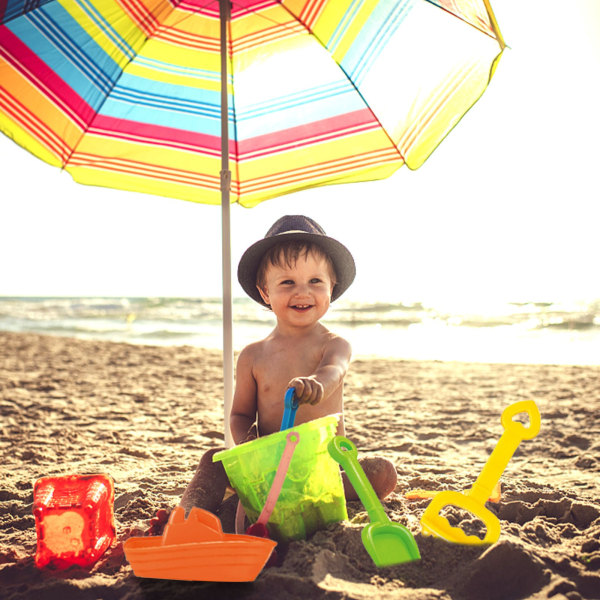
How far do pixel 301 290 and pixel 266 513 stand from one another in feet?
2.56

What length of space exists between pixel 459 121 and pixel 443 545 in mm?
1479

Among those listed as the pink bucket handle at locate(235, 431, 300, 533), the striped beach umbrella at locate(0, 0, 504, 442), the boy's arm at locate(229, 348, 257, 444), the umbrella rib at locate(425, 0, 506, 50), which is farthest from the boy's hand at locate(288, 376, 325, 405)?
the umbrella rib at locate(425, 0, 506, 50)

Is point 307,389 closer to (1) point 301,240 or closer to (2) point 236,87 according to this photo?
(1) point 301,240

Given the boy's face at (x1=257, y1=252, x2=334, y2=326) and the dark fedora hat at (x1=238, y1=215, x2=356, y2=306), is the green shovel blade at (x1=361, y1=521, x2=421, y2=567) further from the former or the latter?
the dark fedora hat at (x1=238, y1=215, x2=356, y2=306)

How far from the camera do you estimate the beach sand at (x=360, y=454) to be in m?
1.34

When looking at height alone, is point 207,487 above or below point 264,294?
below

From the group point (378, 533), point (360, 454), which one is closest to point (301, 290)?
point (378, 533)

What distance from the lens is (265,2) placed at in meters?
2.18

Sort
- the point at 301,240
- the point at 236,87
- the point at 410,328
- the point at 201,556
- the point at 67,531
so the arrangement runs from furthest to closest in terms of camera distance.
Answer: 1. the point at 410,328
2. the point at 236,87
3. the point at 301,240
4. the point at 67,531
5. the point at 201,556

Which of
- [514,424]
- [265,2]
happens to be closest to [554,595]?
[514,424]

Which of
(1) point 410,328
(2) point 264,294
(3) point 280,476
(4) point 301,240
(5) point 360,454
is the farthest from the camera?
(1) point 410,328

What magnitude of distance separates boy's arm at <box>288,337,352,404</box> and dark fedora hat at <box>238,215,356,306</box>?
0.87ft

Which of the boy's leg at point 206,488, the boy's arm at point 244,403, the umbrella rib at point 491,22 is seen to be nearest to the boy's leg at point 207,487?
the boy's leg at point 206,488

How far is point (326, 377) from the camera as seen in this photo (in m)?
1.78
